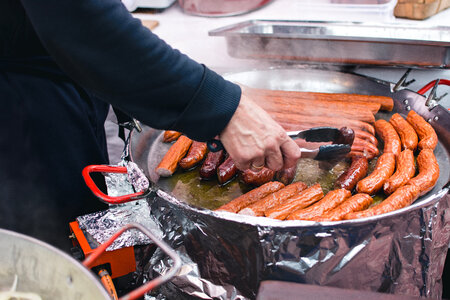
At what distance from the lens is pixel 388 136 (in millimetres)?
2477

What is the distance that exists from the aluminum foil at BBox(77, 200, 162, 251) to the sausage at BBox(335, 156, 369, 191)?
1.06 m

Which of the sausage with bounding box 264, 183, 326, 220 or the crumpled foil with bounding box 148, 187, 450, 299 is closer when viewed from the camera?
the crumpled foil with bounding box 148, 187, 450, 299

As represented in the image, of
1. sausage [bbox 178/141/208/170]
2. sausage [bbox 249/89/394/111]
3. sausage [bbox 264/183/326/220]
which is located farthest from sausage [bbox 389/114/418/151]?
sausage [bbox 178/141/208/170]

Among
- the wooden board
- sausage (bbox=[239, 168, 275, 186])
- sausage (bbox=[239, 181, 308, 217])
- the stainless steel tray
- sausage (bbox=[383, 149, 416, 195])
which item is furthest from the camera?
the wooden board

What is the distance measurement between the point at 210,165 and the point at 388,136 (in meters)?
1.18

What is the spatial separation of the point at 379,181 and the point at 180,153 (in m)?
1.21

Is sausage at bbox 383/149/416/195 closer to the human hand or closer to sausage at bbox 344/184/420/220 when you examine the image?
sausage at bbox 344/184/420/220

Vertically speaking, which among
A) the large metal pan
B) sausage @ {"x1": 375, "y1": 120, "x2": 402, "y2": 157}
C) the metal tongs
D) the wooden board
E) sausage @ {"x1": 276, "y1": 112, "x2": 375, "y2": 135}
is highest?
the wooden board

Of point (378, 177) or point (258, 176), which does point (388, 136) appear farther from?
point (258, 176)

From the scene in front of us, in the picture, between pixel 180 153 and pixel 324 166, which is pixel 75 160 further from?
pixel 324 166

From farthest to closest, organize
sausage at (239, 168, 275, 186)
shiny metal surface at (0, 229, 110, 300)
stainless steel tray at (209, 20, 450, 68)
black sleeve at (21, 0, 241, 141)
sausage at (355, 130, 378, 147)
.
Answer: stainless steel tray at (209, 20, 450, 68) → sausage at (355, 130, 378, 147) → sausage at (239, 168, 275, 186) → black sleeve at (21, 0, 241, 141) → shiny metal surface at (0, 229, 110, 300)

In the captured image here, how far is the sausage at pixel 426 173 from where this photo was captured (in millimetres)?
2057

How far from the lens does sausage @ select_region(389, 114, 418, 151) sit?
243cm

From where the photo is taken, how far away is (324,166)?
2359 millimetres
